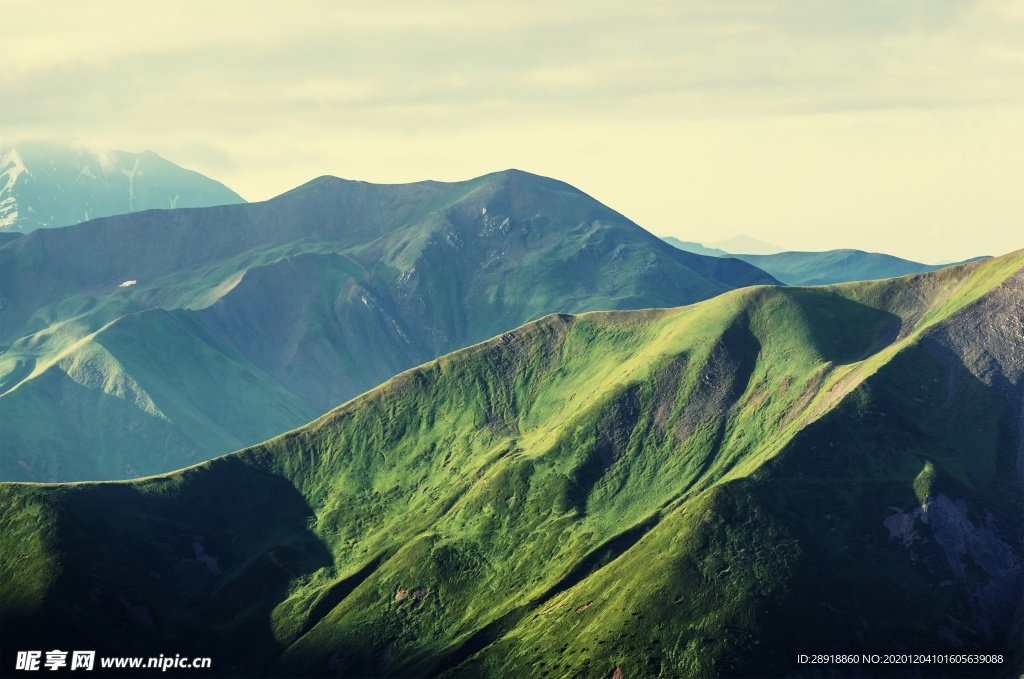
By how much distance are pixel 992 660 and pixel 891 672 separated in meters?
15.8

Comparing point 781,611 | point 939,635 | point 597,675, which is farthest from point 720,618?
point 939,635

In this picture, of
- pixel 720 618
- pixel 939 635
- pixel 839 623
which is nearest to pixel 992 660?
pixel 939 635

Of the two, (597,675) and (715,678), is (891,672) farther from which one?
(597,675)

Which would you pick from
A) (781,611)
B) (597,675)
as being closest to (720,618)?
(781,611)

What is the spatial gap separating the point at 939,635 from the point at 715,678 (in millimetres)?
38457

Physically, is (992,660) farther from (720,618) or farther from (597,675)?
(597,675)

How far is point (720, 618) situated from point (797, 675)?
51.3 feet

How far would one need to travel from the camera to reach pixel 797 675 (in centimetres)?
19050

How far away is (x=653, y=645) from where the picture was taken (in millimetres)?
199375

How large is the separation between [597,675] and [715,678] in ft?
65.1

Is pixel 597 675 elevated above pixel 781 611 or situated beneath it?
situated beneath

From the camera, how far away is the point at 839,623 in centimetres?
19838

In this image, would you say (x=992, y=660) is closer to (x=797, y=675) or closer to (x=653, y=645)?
(x=797, y=675)

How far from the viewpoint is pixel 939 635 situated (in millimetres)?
196750
